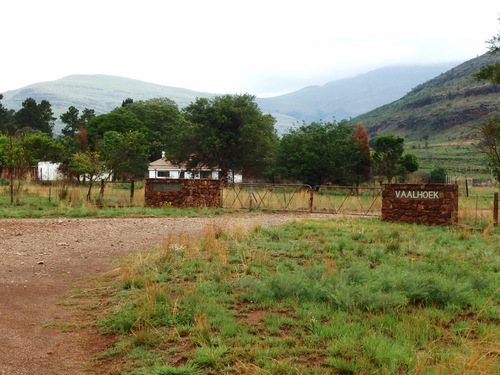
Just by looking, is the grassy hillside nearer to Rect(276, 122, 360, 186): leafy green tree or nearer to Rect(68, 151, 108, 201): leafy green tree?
Rect(276, 122, 360, 186): leafy green tree

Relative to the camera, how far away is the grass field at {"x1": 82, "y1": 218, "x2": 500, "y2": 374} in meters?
4.01

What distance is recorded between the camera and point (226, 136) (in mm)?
40562

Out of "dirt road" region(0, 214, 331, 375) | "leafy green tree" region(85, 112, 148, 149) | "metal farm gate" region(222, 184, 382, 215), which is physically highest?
"leafy green tree" region(85, 112, 148, 149)

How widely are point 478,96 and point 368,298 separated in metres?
93.4

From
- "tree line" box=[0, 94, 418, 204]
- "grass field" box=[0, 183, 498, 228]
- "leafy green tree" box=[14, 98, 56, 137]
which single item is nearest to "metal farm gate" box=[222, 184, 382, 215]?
"grass field" box=[0, 183, 498, 228]

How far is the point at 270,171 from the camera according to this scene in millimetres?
40625

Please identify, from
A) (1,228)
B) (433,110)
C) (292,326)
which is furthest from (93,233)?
(433,110)

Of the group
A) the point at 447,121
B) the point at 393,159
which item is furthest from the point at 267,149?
the point at 447,121

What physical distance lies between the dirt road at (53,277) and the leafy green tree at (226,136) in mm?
25776

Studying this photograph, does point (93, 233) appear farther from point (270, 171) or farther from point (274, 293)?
point (270, 171)

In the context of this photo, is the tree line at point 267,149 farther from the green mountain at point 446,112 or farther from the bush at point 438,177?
the green mountain at point 446,112

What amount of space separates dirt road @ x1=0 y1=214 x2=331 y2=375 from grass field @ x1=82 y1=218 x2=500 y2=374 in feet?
1.55

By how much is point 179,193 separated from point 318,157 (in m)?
19.2

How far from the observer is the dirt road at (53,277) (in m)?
4.52
